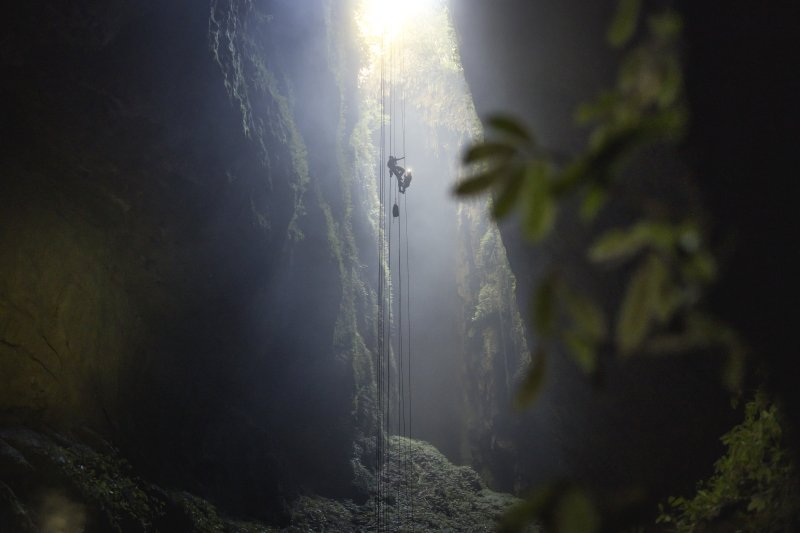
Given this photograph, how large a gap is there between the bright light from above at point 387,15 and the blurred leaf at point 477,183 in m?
20.0

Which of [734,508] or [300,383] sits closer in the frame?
[734,508]

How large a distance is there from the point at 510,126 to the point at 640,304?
0.39 metres

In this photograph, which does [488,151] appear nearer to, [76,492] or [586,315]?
[586,315]

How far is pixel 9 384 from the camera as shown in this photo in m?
7.10

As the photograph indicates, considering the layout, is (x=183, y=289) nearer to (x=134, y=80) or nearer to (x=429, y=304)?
(x=134, y=80)

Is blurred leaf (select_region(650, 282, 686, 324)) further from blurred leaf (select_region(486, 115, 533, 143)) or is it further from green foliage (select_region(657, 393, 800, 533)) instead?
green foliage (select_region(657, 393, 800, 533))

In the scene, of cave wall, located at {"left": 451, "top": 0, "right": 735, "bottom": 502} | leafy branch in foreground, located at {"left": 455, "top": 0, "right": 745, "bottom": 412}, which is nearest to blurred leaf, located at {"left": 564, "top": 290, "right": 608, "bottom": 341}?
leafy branch in foreground, located at {"left": 455, "top": 0, "right": 745, "bottom": 412}

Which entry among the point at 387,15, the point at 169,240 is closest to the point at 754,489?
the point at 169,240

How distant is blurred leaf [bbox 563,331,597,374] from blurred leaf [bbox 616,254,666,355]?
0.17 ft

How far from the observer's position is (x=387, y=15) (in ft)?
68.1

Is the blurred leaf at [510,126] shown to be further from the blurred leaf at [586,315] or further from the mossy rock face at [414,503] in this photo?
the mossy rock face at [414,503]

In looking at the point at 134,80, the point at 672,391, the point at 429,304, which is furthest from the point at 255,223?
the point at 429,304

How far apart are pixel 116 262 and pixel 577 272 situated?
28.3ft

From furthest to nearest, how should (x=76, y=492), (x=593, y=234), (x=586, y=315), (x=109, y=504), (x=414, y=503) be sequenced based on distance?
1. (x=414, y=503)
2. (x=593, y=234)
3. (x=109, y=504)
4. (x=76, y=492)
5. (x=586, y=315)
